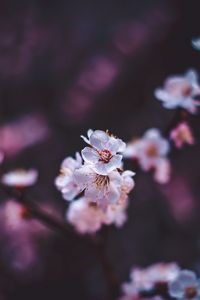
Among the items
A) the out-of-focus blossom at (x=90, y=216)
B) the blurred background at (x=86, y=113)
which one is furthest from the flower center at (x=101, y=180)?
the blurred background at (x=86, y=113)

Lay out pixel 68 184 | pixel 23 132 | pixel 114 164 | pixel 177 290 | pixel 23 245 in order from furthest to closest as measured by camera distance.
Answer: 1. pixel 23 132
2. pixel 23 245
3. pixel 177 290
4. pixel 68 184
5. pixel 114 164

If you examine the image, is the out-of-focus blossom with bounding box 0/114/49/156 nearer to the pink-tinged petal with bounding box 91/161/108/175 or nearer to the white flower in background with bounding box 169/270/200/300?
the white flower in background with bounding box 169/270/200/300

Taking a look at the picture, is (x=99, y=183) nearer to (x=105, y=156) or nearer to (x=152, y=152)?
(x=105, y=156)

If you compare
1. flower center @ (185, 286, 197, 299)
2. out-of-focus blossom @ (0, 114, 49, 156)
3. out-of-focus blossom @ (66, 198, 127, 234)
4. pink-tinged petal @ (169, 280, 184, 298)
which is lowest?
flower center @ (185, 286, 197, 299)

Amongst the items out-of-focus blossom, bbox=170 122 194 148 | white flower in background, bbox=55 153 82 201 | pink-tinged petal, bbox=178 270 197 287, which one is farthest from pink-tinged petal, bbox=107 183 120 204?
out-of-focus blossom, bbox=170 122 194 148

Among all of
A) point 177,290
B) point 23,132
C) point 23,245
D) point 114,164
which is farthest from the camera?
point 23,132

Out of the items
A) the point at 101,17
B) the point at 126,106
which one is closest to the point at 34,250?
the point at 126,106

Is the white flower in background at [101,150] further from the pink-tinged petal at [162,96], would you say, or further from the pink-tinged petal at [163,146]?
the pink-tinged petal at [163,146]

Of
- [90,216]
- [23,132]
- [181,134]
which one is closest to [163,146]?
[181,134]
